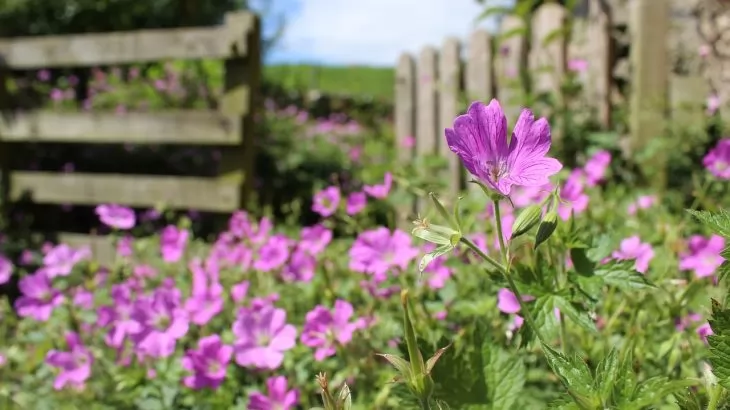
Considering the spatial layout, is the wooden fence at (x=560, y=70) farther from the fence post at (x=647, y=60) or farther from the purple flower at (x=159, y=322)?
the purple flower at (x=159, y=322)

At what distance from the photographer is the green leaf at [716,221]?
0.67 m

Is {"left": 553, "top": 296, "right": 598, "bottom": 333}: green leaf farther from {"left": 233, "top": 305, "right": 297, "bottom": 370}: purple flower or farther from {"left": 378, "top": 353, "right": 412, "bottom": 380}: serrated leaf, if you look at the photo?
{"left": 233, "top": 305, "right": 297, "bottom": 370}: purple flower

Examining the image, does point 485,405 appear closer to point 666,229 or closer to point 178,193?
point 666,229

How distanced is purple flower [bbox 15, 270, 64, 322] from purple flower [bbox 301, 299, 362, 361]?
77cm

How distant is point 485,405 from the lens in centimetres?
93

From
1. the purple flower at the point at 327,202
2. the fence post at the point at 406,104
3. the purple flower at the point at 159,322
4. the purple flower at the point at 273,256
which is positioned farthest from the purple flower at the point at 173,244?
the fence post at the point at 406,104

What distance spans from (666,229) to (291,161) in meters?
4.15

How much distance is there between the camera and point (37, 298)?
1.83 m

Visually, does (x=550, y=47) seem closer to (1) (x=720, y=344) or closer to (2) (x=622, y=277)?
(2) (x=622, y=277)

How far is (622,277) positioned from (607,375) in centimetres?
24

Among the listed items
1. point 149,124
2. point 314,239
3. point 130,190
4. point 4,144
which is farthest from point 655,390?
point 4,144

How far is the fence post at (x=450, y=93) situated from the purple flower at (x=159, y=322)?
293 cm

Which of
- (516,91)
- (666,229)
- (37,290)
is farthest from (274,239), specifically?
(516,91)

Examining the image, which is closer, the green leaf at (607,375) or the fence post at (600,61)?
the green leaf at (607,375)
